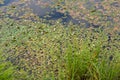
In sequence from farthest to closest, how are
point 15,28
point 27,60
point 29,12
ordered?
point 29,12
point 15,28
point 27,60

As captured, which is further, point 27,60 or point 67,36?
point 67,36

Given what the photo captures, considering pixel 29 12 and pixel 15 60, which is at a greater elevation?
pixel 29 12

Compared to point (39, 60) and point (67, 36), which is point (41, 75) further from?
point (67, 36)

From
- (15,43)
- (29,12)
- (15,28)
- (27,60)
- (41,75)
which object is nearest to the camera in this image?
(41,75)

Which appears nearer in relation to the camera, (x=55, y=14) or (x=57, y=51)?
(x=57, y=51)

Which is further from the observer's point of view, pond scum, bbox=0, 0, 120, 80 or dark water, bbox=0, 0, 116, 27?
dark water, bbox=0, 0, 116, 27

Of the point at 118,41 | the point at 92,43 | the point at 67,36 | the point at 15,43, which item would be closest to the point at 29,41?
the point at 15,43

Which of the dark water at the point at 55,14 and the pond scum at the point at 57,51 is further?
the dark water at the point at 55,14

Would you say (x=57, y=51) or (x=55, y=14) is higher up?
(x=55, y=14)
